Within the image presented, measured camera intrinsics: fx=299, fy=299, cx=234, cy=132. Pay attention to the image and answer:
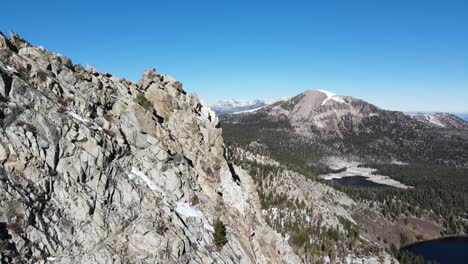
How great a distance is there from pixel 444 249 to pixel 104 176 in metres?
202

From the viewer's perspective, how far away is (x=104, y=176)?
4050cm

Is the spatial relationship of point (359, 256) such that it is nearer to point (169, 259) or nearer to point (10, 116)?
point (169, 259)

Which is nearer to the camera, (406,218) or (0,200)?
(0,200)

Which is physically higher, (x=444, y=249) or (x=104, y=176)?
(x=104, y=176)

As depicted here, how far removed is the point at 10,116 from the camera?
119ft

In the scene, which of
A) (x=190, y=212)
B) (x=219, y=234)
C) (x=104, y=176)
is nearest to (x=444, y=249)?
(x=219, y=234)

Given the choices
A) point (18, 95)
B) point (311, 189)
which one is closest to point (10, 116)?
point (18, 95)

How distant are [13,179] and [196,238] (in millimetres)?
24059

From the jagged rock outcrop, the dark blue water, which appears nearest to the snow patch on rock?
the jagged rock outcrop

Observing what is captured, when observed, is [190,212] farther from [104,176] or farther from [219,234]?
[104,176]

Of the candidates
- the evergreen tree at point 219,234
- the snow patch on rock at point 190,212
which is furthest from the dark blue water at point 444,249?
the snow patch on rock at point 190,212

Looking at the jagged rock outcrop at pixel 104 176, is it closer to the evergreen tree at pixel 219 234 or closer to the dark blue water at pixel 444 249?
the evergreen tree at pixel 219 234

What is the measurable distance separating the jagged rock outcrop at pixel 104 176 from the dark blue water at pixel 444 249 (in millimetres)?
→ 147090

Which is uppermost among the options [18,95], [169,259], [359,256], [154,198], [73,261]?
[18,95]
